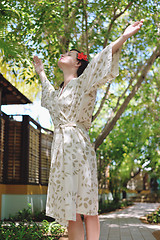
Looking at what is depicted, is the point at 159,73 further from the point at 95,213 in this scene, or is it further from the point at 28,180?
the point at 95,213

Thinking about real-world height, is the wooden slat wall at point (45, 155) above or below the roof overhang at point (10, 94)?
below

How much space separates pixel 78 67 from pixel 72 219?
117 cm

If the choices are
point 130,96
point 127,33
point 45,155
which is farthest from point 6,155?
point 127,33

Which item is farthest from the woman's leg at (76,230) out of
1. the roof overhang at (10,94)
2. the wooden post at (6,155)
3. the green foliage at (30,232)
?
the wooden post at (6,155)

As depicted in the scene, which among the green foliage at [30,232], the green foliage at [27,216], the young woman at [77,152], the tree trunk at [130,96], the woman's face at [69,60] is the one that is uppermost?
the tree trunk at [130,96]

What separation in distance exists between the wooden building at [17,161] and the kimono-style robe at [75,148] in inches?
198

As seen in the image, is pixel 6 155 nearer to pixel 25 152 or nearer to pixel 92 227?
pixel 25 152

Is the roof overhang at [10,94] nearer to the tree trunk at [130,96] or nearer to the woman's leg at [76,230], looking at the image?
the tree trunk at [130,96]

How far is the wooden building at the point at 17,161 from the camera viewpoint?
747cm

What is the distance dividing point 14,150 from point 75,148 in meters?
6.10

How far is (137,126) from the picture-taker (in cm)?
1020

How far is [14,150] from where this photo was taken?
7934mm

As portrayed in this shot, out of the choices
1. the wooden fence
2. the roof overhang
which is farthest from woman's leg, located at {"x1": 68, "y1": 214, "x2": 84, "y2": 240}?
the wooden fence

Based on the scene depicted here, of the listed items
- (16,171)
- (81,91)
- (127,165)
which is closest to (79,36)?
(16,171)
